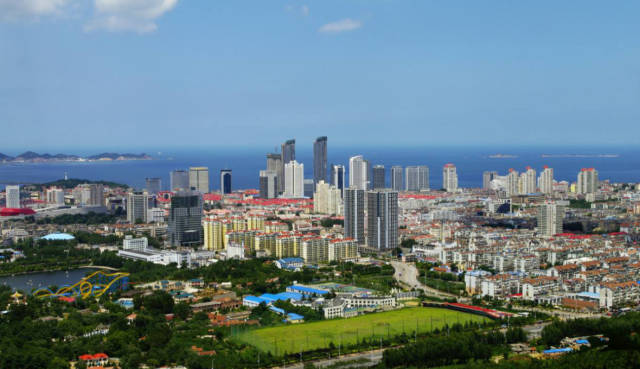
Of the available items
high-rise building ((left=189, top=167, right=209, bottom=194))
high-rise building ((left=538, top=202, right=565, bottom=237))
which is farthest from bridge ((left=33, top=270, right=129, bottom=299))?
high-rise building ((left=189, top=167, right=209, bottom=194))

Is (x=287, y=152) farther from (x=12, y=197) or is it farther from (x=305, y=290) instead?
(x=305, y=290)

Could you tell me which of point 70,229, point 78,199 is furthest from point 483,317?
point 78,199

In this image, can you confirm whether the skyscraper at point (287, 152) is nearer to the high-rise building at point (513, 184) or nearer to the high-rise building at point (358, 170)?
the high-rise building at point (358, 170)

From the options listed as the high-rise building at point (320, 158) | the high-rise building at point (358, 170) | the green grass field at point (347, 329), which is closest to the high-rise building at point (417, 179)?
the high-rise building at point (358, 170)

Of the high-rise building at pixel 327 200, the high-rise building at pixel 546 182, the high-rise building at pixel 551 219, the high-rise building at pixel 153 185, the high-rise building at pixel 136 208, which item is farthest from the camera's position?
the high-rise building at pixel 153 185

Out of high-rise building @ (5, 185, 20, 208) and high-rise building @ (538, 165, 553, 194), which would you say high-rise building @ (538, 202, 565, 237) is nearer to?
high-rise building @ (538, 165, 553, 194)

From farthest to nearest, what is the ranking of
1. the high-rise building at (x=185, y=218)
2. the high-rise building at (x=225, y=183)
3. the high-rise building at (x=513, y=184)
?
the high-rise building at (x=225, y=183)
the high-rise building at (x=513, y=184)
the high-rise building at (x=185, y=218)

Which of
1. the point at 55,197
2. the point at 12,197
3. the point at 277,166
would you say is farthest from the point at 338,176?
the point at 12,197
